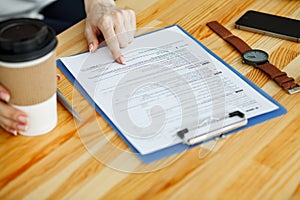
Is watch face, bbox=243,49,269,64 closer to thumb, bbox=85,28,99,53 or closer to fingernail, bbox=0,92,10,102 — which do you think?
thumb, bbox=85,28,99,53

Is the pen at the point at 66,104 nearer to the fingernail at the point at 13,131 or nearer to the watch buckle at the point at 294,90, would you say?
the fingernail at the point at 13,131

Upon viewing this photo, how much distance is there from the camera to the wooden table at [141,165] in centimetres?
82

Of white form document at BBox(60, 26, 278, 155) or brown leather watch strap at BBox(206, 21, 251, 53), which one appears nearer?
white form document at BBox(60, 26, 278, 155)

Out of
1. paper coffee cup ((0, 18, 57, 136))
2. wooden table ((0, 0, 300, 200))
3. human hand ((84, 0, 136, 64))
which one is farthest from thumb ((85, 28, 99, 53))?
paper coffee cup ((0, 18, 57, 136))

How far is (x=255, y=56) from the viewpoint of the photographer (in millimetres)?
1124

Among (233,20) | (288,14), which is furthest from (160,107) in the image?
(288,14)

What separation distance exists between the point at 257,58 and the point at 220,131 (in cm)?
27

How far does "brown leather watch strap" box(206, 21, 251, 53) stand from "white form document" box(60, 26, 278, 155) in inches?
2.9

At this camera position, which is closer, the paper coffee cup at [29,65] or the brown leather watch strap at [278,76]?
the paper coffee cup at [29,65]

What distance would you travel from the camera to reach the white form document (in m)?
0.93

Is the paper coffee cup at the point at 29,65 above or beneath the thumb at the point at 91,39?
above

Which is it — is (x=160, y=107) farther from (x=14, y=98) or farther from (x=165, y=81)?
(x=14, y=98)

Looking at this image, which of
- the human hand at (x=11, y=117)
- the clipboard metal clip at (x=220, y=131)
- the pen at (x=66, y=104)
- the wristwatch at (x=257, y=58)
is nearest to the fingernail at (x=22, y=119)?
the human hand at (x=11, y=117)

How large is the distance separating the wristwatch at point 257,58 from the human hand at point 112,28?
0.67ft
